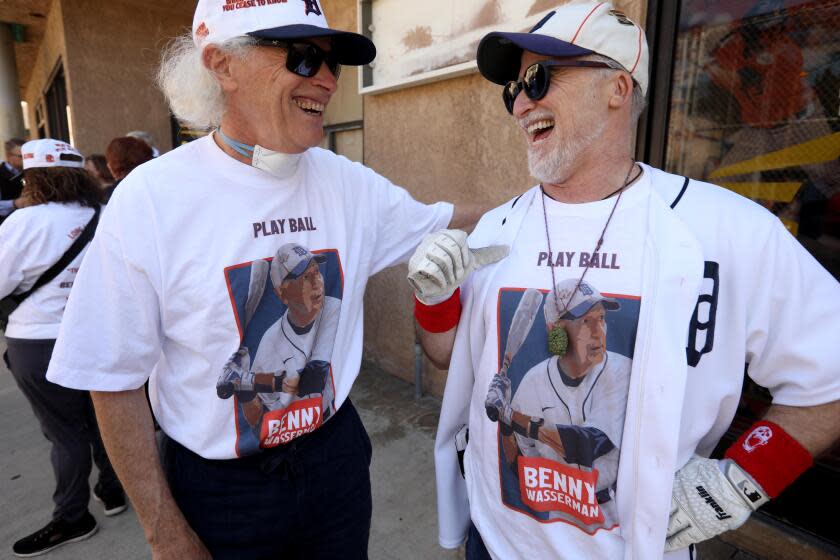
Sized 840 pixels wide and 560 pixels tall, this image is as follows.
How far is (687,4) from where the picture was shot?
7.93 ft

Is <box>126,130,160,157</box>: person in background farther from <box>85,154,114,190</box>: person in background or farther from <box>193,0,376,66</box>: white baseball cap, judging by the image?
<box>193,0,376,66</box>: white baseball cap

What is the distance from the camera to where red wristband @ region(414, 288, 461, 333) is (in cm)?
145

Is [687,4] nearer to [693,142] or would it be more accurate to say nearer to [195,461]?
[693,142]

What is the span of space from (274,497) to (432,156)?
9.21ft

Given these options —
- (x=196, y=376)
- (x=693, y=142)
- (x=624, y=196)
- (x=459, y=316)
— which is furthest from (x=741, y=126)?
(x=196, y=376)

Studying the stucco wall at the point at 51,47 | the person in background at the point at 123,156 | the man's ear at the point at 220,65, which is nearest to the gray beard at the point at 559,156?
the man's ear at the point at 220,65

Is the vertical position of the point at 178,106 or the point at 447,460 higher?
the point at 178,106

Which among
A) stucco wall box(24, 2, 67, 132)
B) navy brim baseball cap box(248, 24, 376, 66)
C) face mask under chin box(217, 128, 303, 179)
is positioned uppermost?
stucco wall box(24, 2, 67, 132)

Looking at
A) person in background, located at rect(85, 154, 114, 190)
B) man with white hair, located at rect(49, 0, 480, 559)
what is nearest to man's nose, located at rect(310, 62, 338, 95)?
man with white hair, located at rect(49, 0, 480, 559)

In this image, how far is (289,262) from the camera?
1.46m

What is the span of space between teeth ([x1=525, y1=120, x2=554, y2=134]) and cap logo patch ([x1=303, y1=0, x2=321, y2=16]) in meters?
0.70

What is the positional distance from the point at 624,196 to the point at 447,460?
96cm

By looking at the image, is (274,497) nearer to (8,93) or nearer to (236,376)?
(236,376)

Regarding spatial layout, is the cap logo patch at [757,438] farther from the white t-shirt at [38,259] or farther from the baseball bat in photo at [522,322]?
the white t-shirt at [38,259]
